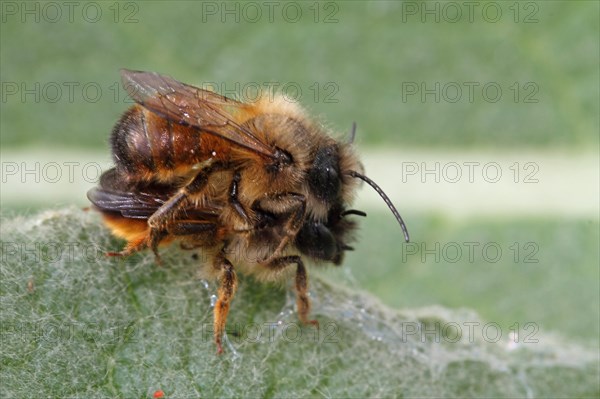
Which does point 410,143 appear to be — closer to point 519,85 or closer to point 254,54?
point 519,85

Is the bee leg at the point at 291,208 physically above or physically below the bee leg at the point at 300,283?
above

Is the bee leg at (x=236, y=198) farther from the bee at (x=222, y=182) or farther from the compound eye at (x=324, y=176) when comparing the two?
the compound eye at (x=324, y=176)

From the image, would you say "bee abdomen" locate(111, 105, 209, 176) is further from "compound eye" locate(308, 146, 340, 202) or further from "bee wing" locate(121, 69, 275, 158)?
"compound eye" locate(308, 146, 340, 202)

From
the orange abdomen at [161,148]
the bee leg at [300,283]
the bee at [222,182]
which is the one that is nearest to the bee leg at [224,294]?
the bee at [222,182]

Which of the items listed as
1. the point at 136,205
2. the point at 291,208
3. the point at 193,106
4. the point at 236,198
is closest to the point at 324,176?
the point at 291,208

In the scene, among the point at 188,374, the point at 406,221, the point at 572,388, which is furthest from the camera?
the point at 406,221

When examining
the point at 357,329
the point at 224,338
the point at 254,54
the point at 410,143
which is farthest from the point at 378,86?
the point at 224,338

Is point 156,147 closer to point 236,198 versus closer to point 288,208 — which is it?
point 236,198
